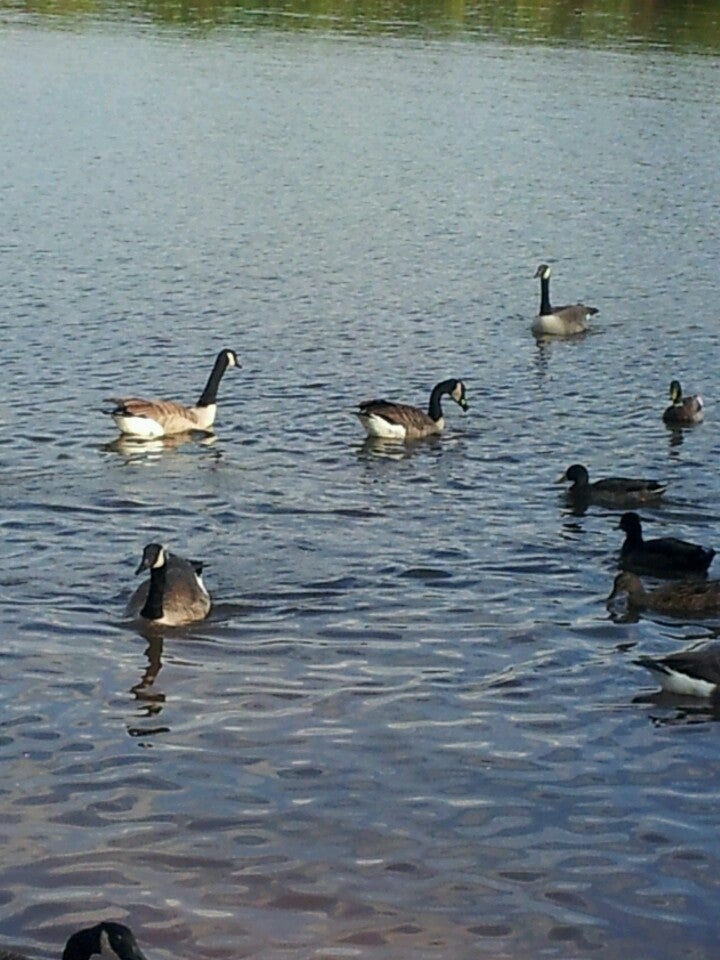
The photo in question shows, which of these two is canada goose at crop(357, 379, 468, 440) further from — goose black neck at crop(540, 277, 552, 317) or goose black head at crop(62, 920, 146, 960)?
goose black head at crop(62, 920, 146, 960)

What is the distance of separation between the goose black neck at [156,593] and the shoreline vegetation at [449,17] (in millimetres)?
47174

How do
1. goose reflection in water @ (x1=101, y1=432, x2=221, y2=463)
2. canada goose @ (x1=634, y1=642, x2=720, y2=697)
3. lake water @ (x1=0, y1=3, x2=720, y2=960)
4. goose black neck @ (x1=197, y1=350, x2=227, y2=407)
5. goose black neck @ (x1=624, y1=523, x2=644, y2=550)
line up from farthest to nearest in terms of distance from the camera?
goose black neck @ (x1=197, y1=350, x2=227, y2=407) < goose reflection in water @ (x1=101, y1=432, x2=221, y2=463) < goose black neck @ (x1=624, y1=523, x2=644, y2=550) < canada goose @ (x1=634, y1=642, x2=720, y2=697) < lake water @ (x1=0, y1=3, x2=720, y2=960)

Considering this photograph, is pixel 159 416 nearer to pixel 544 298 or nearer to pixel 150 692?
pixel 150 692

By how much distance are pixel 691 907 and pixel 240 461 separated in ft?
31.9

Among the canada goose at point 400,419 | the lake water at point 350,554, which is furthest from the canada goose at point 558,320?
the canada goose at point 400,419

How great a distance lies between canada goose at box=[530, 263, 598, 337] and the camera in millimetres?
24016

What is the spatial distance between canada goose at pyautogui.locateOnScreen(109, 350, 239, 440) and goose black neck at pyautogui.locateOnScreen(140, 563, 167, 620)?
5678 millimetres

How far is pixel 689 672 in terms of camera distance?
11.7 metres

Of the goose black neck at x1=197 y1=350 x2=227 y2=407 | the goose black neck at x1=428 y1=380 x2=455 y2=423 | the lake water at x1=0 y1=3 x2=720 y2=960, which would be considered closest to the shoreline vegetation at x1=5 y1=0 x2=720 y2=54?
the lake water at x1=0 y1=3 x2=720 y2=960

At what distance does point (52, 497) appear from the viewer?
16.3 meters

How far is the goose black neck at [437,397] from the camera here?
19.2 metres

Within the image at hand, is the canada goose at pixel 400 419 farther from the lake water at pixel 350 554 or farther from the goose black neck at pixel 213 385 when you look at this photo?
the goose black neck at pixel 213 385

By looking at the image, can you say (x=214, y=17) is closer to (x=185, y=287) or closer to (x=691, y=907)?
(x=185, y=287)

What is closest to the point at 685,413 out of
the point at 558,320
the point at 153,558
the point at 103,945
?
the point at 558,320
